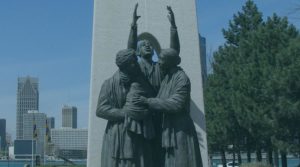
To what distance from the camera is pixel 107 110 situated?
7430 mm

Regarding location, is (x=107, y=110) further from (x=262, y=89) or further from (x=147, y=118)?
(x=262, y=89)

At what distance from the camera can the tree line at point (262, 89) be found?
63.1 feet

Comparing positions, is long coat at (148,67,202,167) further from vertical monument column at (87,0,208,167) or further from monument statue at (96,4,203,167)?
vertical monument column at (87,0,208,167)

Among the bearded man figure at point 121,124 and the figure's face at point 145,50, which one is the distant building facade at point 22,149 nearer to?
the figure's face at point 145,50

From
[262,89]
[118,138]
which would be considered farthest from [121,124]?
[262,89]

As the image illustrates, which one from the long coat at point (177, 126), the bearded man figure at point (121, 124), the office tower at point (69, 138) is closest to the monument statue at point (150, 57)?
the bearded man figure at point (121, 124)

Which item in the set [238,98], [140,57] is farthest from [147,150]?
[238,98]

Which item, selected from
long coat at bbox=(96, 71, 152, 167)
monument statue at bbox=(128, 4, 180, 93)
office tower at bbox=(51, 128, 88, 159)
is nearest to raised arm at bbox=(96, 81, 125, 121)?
long coat at bbox=(96, 71, 152, 167)

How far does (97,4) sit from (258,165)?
13080 mm

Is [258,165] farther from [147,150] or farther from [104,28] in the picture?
[147,150]

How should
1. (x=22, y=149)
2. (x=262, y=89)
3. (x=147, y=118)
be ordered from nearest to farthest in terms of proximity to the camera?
(x=147, y=118) < (x=262, y=89) < (x=22, y=149)

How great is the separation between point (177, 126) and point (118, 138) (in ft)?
2.29

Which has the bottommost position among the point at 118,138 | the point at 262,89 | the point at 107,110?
the point at 118,138

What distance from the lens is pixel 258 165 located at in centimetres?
2442
